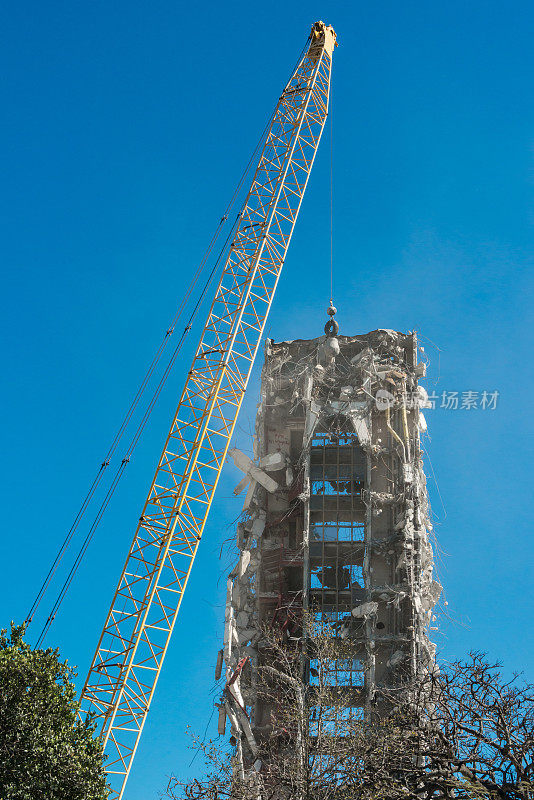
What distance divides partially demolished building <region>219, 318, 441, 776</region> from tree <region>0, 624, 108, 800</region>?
17.2 meters

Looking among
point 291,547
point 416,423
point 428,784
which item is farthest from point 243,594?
point 428,784

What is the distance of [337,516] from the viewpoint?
55688 millimetres

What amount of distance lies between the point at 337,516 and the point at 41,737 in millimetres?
27384

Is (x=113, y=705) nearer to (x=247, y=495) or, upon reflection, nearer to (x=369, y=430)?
(x=247, y=495)

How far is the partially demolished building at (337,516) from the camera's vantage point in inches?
2024

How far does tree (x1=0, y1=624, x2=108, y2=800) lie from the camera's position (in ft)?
99.5

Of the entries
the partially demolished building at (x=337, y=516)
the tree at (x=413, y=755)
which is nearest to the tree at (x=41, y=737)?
the tree at (x=413, y=755)

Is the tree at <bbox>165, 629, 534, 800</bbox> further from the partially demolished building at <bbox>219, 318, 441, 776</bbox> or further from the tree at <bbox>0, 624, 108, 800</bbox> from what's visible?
the partially demolished building at <bbox>219, 318, 441, 776</bbox>

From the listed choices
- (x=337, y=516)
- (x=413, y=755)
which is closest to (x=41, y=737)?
(x=413, y=755)

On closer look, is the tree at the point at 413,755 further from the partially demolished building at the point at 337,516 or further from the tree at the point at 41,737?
the partially demolished building at the point at 337,516

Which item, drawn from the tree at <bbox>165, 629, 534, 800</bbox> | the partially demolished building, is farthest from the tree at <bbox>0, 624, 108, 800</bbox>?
the partially demolished building

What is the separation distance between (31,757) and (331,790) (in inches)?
375

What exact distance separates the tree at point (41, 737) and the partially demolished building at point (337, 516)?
1724cm

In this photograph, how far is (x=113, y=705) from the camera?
45.8m
